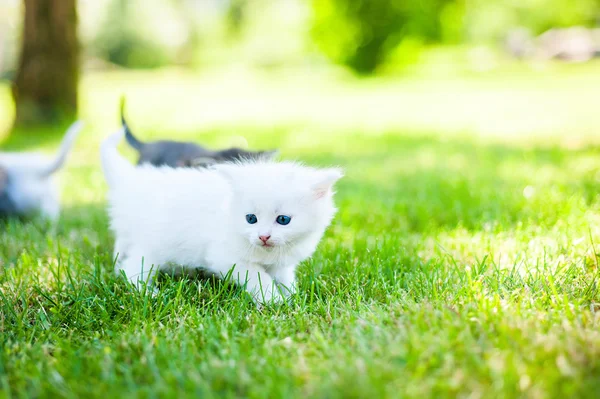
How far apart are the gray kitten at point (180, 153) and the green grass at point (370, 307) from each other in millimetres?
508

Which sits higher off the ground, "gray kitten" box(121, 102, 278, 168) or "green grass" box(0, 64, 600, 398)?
"gray kitten" box(121, 102, 278, 168)

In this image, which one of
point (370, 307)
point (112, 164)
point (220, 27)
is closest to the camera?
point (370, 307)

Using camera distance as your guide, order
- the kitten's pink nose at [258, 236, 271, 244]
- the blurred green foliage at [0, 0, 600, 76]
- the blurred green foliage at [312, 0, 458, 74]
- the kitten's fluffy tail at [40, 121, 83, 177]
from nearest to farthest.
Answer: the kitten's pink nose at [258, 236, 271, 244] → the kitten's fluffy tail at [40, 121, 83, 177] → the blurred green foliage at [312, 0, 458, 74] → the blurred green foliage at [0, 0, 600, 76]

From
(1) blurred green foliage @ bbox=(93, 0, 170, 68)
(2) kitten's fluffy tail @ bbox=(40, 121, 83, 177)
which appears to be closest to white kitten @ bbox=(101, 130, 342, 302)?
(2) kitten's fluffy tail @ bbox=(40, 121, 83, 177)

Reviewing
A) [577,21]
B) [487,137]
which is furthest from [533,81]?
[577,21]

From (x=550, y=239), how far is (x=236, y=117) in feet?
21.3

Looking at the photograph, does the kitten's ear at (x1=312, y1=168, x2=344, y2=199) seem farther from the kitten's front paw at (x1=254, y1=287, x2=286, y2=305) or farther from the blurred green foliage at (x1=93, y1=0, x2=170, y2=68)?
the blurred green foliage at (x1=93, y1=0, x2=170, y2=68)

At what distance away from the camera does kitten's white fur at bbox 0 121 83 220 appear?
3.35 m

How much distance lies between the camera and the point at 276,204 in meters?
1.86

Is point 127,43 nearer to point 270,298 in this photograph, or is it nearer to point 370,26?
point 370,26

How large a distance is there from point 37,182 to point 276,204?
2.31 m

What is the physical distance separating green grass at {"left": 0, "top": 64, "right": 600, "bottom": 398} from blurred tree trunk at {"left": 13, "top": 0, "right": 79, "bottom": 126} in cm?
333

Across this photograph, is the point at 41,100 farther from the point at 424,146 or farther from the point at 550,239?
the point at 550,239

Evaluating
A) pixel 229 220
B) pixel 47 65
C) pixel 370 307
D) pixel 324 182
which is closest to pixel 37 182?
pixel 229 220
